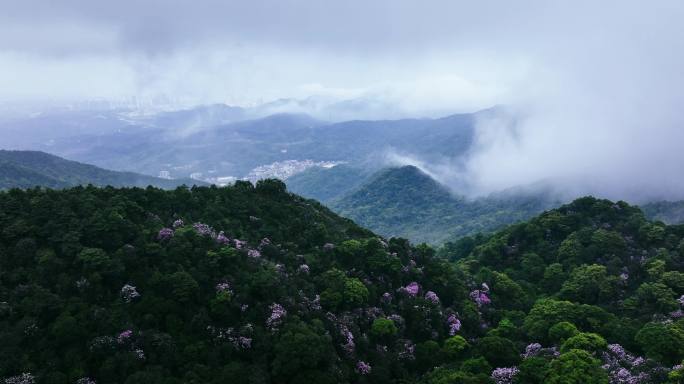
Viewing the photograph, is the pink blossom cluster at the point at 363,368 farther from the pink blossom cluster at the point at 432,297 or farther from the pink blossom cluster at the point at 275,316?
the pink blossom cluster at the point at 432,297

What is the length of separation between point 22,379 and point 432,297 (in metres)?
26.6

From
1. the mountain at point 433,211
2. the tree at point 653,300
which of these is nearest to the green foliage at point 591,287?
the tree at point 653,300

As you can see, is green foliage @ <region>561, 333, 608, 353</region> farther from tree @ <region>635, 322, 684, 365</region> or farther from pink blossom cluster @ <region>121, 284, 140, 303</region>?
pink blossom cluster @ <region>121, 284, 140, 303</region>

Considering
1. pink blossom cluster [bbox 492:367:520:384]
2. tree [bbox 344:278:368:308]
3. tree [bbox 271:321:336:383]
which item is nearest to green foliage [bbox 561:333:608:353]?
pink blossom cluster [bbox 492:367:520:384]

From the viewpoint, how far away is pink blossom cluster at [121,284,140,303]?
92.1ft

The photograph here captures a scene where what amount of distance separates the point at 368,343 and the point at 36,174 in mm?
A: 152280

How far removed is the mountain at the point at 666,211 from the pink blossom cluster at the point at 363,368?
126408 mm

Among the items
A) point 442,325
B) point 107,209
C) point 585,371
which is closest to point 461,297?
point 442,325

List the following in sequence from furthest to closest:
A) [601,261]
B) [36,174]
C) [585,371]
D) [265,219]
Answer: [36,174]
[601,261]
[265,219]
[585,371]

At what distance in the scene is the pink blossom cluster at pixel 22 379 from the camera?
22484 mm

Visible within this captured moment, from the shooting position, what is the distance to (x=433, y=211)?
183 meters

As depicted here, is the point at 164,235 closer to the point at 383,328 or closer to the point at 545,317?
the point at 383,328

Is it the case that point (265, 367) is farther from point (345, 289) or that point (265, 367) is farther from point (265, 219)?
point (265, 219)

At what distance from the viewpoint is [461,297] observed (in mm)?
39938
